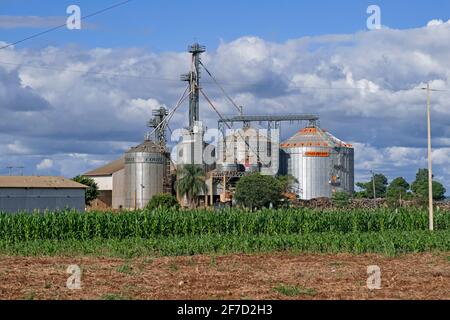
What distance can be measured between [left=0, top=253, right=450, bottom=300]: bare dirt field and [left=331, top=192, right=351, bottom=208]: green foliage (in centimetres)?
7350

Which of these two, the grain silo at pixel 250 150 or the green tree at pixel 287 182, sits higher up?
the grain silo at pixel 250 150

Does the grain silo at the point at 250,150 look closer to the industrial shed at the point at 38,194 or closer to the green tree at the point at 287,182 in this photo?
the green tree at the point at 287,182

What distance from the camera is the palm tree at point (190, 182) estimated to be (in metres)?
97.2

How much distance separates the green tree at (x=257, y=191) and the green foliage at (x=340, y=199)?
8199mm

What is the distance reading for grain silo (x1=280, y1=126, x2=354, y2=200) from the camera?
115562mm

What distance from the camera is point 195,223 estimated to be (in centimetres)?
4325

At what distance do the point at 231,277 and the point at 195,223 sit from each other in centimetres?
2218

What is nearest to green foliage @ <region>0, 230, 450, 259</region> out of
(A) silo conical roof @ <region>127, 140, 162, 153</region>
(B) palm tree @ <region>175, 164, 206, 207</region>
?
(B) palm tree @ <region>175, 164, 206, 207</region>

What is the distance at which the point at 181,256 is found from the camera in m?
28.5

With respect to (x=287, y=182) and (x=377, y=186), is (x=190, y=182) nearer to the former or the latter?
(x=287, y=182)

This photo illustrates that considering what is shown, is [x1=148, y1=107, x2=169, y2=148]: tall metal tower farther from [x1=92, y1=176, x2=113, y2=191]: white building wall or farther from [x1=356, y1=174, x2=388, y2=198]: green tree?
[x1=356, y1=174, x2=388, y2=198]: green tree

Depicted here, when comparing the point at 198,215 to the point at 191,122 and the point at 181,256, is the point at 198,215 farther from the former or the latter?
the point at 191,122

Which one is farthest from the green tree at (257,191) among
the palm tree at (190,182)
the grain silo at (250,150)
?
the grain silo at (250,150)

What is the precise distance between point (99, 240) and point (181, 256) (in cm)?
949
